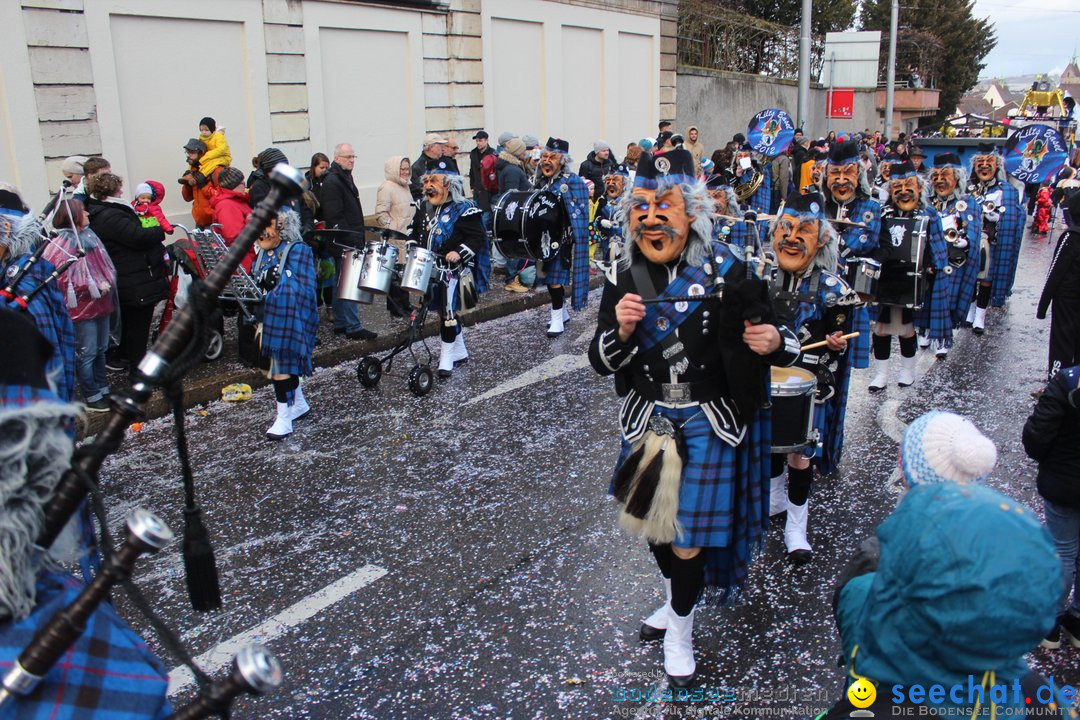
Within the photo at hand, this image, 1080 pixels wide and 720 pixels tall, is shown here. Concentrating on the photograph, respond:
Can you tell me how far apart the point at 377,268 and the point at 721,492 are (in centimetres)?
431

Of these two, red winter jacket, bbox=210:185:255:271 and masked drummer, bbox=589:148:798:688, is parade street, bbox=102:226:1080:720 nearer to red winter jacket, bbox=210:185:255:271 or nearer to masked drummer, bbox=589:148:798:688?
masked drummer, bbox=589:148:798:688

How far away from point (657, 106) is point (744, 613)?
18.0 m

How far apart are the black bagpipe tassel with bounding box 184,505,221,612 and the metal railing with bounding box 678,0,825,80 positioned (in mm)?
22935

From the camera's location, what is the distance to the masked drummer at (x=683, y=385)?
11.8ft

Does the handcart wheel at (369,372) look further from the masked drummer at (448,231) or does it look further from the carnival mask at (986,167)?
the carnival mask at (986,167)

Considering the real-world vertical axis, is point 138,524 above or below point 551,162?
below

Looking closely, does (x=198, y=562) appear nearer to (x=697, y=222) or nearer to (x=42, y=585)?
(x=42, y=585)

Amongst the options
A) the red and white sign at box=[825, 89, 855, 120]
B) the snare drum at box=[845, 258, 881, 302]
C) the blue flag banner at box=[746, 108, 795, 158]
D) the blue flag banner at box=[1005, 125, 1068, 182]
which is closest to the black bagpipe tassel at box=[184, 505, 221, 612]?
the snare drum at box=[845, 258, 881, 302]

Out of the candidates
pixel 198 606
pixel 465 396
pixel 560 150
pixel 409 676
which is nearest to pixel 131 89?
pixel 560 150

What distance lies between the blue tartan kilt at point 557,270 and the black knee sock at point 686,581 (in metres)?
5.96

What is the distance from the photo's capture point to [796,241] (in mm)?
4984

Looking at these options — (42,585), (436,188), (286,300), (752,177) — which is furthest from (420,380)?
(752,177)

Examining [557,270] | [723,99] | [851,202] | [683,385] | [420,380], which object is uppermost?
[723,99]

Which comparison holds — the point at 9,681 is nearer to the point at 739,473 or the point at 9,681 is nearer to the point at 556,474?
the point at 739,473
